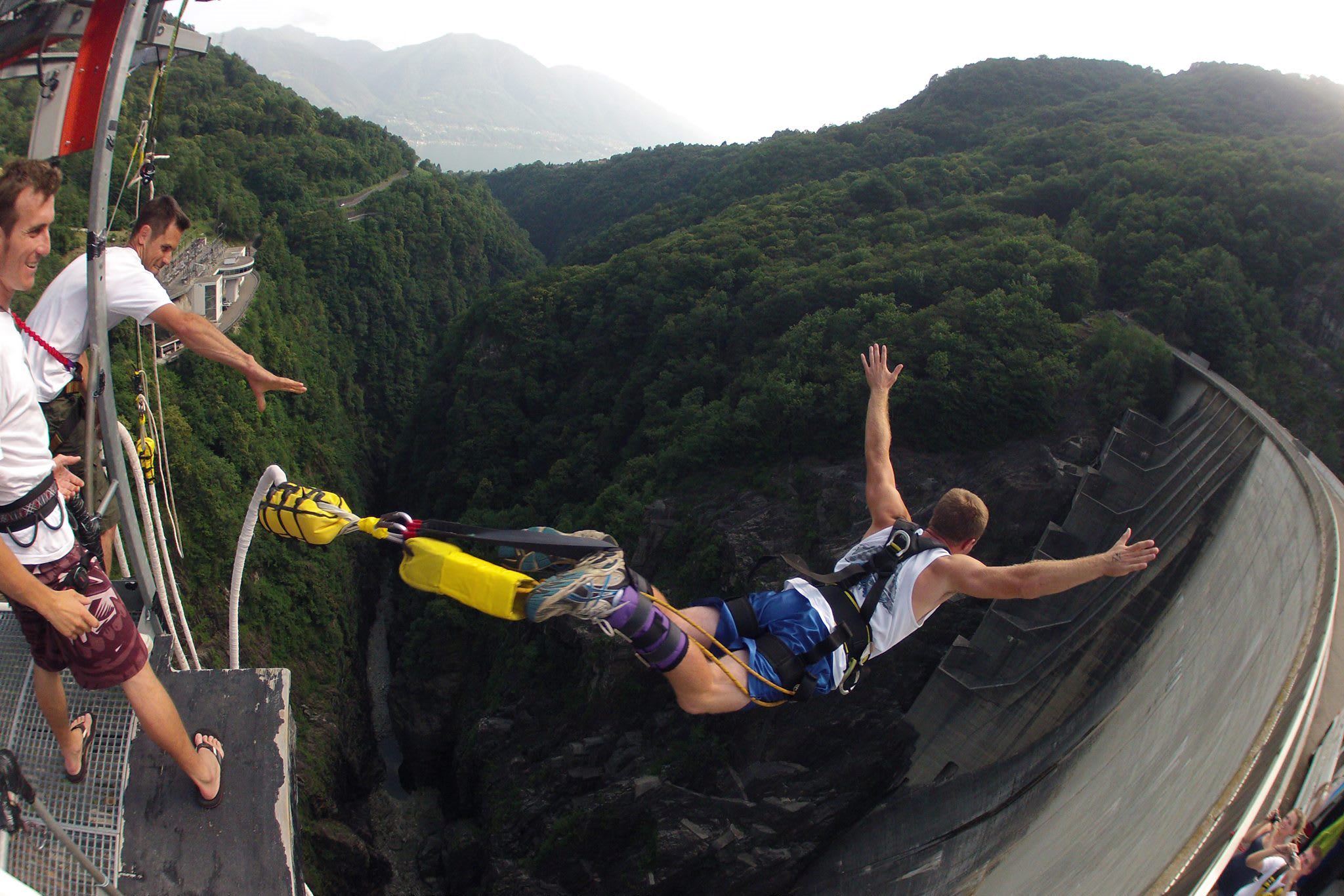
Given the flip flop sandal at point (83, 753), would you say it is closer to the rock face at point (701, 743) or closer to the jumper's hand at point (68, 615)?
the jumper's hand at point (68, 615)

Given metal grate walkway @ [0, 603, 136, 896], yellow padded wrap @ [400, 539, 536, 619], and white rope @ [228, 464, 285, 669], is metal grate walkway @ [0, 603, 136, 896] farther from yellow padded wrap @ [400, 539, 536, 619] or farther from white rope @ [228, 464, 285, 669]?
yellow padded wrap @ [400, 539, 536, 619]

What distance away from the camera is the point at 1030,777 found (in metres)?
15.3

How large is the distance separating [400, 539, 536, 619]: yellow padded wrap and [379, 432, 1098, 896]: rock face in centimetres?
1494

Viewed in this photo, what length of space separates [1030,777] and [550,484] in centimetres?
1938

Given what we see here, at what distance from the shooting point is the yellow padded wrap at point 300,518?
3.83m

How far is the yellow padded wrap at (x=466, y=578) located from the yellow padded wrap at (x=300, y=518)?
51 centimetres

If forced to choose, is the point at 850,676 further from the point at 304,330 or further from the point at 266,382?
the point at 304,330

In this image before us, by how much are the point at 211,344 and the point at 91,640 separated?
150 cm

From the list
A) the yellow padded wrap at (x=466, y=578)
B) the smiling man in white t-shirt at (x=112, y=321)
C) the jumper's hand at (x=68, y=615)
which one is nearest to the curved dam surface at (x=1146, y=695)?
the yellow padded wrap at (x=466, y=578)

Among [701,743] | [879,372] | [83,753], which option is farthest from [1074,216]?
[83,753]

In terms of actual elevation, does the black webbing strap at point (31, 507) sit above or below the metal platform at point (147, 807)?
above

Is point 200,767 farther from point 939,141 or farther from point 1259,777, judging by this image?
point 939,141

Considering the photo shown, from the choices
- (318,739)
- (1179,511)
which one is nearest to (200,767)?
(1179,511)

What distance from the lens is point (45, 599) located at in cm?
325
